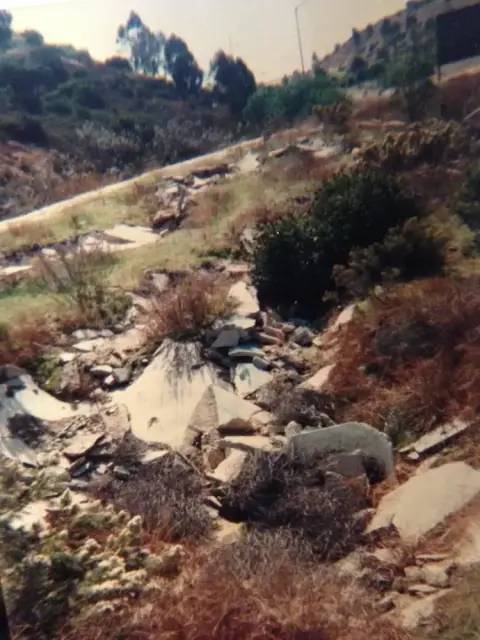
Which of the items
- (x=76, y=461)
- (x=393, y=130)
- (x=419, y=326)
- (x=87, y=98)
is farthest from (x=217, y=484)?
(x=87, y=98)

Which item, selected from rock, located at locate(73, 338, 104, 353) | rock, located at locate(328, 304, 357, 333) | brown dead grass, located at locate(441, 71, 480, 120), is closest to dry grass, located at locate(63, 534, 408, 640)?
rock, located at locate(328, 304, 357, 333)

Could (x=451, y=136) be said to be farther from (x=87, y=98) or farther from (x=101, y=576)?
(x=101, y=576)

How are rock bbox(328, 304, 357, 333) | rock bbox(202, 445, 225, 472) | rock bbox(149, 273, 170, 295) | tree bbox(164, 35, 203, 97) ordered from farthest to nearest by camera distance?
1. rock bbox(149, 273, 170, 295)
2. rock bbox(328, 304, 357, 333)
3. tree bbox(164, 35, 203, 97)
4. rock bbox(202, 445, 225, 472)

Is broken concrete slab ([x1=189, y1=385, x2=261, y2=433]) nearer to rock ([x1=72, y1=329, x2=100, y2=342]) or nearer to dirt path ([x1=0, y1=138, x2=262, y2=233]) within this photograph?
rock ([x1=72, y1=329, x2=100, y2=342])

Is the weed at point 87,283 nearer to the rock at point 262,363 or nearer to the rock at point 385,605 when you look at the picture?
the rock at point 262,363

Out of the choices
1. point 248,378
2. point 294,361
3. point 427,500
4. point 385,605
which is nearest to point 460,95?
point 294,361

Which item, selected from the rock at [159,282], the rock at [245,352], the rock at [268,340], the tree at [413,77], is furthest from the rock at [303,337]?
the tree at [413,77]

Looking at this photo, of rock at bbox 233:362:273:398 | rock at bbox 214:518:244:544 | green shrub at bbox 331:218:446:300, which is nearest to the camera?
rock at bbox 214:518:244:544
